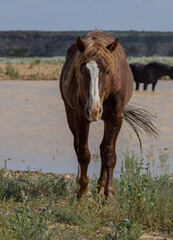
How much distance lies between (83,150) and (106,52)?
1120 mm

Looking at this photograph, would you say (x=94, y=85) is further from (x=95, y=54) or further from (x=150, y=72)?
(x=150, y=72)

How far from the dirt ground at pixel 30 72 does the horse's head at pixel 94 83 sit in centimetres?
2772

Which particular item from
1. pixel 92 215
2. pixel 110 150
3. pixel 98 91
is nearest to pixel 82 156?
pixel 110 150

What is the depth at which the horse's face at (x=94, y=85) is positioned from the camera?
4996 mm

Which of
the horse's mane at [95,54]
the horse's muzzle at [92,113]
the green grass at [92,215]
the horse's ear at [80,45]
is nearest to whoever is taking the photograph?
the green grass at [92,215]

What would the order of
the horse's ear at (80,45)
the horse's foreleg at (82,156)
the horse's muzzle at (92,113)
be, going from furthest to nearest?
A: the horse's foreleg at (82,156), the horse's ear at (80,45), the horse's muzzle at (92,113)

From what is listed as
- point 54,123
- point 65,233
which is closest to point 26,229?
point 65,233

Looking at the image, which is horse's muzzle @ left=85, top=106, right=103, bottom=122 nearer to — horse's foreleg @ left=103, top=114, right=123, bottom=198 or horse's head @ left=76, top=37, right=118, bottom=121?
horse's head @ left=76, top=37, right=118, bottom=121

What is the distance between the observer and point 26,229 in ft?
14.1

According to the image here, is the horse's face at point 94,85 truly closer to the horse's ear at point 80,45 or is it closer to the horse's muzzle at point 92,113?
the horse's muzzle at point 92,113

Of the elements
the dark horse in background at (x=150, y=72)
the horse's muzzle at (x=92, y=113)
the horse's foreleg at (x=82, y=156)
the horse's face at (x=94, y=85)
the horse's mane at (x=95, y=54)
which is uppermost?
the dark horse in background at (x=150, y=72)

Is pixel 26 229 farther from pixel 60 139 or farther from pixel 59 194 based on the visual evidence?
pixel 60 139

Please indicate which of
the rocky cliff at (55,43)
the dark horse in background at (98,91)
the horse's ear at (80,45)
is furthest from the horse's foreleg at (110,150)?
the rocky cliff at (55,43)

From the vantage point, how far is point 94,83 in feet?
16.9
